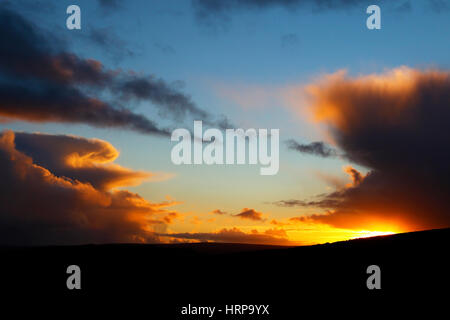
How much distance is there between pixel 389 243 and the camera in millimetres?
41719

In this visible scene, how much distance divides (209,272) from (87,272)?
13.8 metres

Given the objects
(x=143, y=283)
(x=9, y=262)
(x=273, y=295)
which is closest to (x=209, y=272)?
(x=143, y=283)

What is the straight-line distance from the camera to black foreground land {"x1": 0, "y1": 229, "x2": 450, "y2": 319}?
27484 mm

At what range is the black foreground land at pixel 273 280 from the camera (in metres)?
27.5

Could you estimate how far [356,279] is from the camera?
31062mm

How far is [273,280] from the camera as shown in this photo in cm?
3278
